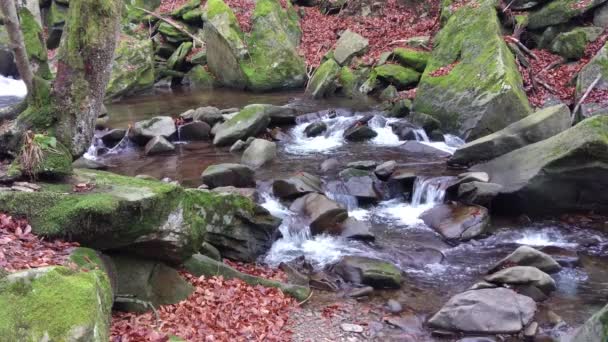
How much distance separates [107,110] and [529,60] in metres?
13.8

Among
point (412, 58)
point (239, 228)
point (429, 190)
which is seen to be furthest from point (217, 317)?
point (412, 58)

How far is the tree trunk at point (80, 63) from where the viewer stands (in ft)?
22.4

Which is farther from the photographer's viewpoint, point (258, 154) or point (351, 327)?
point (258, 154)

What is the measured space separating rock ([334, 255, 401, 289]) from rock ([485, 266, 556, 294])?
1.33 meters

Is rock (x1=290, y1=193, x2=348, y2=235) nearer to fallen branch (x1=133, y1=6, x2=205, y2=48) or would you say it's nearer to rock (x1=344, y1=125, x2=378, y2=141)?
rock (x1=344, y1=125, x2=378, y2=141)

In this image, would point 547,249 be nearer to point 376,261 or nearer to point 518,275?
point 518,275

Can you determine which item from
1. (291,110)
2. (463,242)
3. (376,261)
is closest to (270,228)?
A: (376,261)

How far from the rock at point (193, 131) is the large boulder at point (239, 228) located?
6.90 m

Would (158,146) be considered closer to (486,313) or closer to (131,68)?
(131,68)

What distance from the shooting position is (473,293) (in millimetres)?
7188

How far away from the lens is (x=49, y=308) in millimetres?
3693

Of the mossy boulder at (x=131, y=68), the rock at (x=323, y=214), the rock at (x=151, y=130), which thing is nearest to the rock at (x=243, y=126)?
the rock at (x=151, y=130)

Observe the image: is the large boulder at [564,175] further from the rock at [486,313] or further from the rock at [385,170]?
the rock at [486,313]

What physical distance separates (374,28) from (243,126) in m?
11.1
